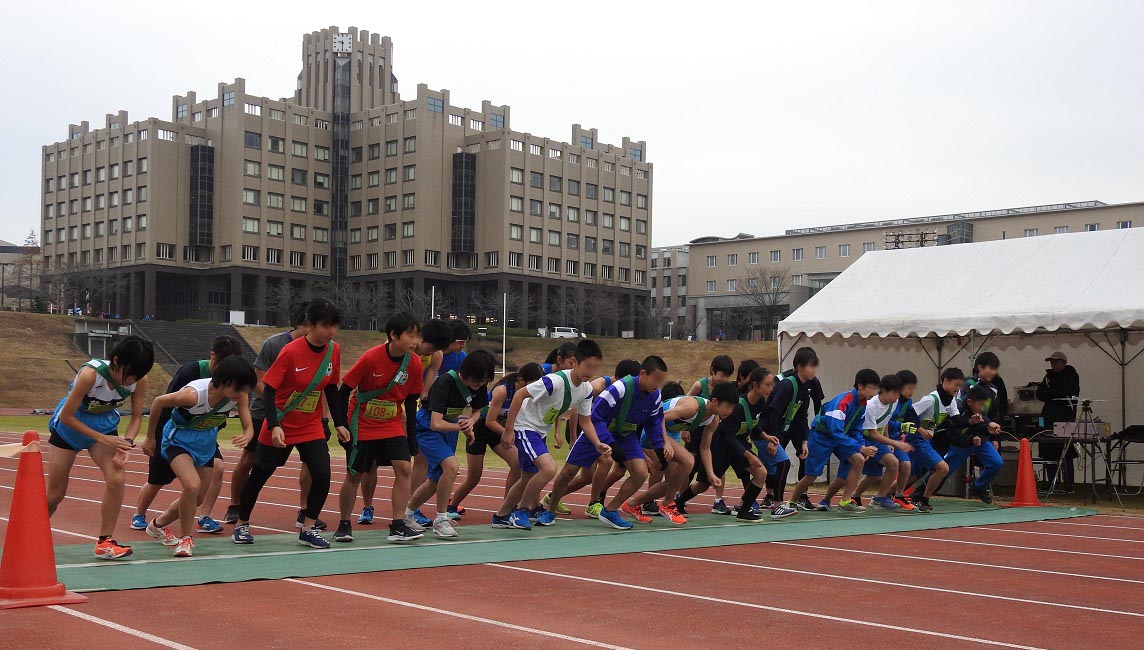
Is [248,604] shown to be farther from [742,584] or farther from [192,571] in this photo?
[742,584]

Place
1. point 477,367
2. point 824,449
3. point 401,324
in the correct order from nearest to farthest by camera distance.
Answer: point 401,324 → point 477,367 → point 824,449

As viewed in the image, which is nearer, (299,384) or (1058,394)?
(299,384)

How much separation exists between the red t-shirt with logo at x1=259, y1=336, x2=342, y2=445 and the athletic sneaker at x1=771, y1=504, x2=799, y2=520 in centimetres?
512

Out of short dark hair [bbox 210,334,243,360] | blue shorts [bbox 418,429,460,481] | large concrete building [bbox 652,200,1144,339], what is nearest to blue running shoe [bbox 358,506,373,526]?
blue shorts [bbox 418,429,460,481]

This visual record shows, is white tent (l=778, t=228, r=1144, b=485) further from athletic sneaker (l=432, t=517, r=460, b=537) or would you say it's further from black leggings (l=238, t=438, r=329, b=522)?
black leggings (l=238, t=438, r=329, b=522)

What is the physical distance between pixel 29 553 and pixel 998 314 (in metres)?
11.8

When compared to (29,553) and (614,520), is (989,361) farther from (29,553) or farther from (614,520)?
(29,553)

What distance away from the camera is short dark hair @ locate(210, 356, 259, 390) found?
7461mm

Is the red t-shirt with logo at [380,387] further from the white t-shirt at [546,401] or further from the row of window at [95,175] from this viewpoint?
the row of window at [95,175]

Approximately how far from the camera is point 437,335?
9.00 m

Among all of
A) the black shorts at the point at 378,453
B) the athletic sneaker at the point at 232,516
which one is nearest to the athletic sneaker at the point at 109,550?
the black shorts at the point at 378,453

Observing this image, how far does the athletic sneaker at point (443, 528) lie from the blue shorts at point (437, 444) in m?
0.49

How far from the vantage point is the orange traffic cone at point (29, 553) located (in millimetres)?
5852

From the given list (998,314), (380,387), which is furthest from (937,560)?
(998,314)
